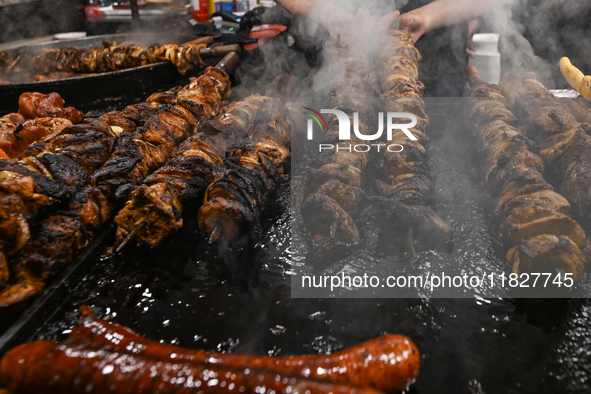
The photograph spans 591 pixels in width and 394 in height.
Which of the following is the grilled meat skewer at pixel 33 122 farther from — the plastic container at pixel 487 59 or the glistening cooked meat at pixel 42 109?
the plastic container at pixel 487 59

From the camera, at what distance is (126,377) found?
1.33 m

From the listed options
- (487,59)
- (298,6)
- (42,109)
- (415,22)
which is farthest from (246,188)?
(487,59)

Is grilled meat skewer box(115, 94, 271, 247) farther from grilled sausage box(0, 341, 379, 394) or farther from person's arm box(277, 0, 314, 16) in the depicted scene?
person's arm box(277, 0, 314, 16)

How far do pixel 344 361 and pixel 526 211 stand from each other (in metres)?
1.88

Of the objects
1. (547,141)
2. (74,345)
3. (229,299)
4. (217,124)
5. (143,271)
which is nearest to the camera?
(74,345)

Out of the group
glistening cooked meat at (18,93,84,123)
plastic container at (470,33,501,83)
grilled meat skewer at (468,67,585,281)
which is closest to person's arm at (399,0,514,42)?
plastic container at (470,33,501,83)

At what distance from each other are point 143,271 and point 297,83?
404 centimetres

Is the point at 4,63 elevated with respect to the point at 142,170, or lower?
elevated

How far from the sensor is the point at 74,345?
1453mm

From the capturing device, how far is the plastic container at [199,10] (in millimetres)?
10031

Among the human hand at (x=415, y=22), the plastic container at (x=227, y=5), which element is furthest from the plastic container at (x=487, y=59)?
the plastic container at (x=227, y=5)

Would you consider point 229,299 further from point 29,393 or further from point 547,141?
point 547,141

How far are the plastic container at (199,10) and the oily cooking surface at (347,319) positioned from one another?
9484 mm

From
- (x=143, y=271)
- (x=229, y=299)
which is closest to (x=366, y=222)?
(x=229, y=299)
